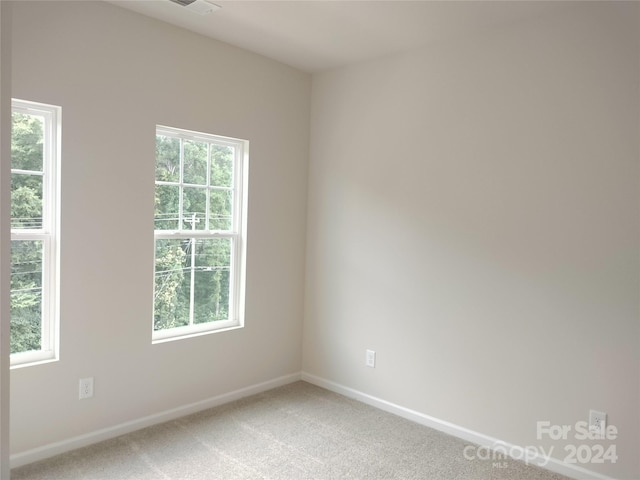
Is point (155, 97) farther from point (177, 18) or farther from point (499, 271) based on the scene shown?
point (499, 271)

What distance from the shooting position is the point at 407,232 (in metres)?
3.40

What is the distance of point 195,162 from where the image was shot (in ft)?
11.0

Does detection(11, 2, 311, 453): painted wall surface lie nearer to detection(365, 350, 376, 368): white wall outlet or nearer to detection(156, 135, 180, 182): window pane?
detection(156, 135, 180, 182): window pane

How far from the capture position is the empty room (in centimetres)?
258

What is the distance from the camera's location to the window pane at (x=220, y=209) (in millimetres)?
3498

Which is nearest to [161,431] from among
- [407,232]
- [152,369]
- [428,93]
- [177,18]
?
[152,369]

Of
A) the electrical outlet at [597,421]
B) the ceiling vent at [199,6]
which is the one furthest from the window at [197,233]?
the electrical outlet at [597,421]

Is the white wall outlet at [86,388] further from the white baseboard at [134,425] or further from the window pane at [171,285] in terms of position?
the window pane at [171,285]

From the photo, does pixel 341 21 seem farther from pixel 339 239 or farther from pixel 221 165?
pixel 339 239

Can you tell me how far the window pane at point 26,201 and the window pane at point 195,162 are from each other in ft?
3.04

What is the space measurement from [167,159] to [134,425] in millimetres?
1716

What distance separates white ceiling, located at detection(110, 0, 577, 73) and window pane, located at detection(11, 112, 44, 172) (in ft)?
2.75

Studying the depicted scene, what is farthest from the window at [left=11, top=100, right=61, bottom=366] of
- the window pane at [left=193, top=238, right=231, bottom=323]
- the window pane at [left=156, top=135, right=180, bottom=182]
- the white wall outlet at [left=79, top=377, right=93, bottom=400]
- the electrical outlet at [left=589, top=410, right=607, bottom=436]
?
the electrical outlet at [left=589, top=410, right=607, bottom=436]

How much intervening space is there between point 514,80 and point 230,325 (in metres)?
2.56
